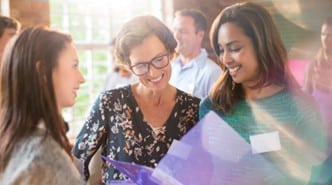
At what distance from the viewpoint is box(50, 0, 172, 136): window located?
3.46 meters

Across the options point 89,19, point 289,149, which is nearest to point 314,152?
point 289,149

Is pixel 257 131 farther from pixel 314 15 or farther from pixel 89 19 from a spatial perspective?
pixel 89 19

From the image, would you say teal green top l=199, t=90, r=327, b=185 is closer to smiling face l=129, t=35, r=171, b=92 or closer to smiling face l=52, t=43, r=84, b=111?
smiling face l=129, t=35, r=171, b=92

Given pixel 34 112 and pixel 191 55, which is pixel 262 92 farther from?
pixel 191 55

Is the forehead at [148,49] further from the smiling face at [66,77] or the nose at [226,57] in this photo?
the smiling face at [66,77]

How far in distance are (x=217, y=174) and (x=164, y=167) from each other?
0.14 m

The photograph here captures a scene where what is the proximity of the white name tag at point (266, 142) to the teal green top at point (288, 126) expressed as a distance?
10 mm

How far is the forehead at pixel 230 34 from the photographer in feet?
4.03

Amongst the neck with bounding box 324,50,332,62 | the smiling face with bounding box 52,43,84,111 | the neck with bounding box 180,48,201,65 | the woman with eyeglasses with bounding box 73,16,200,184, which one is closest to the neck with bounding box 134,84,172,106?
the woman with eyeglasses with bounding box 73,16,200,184

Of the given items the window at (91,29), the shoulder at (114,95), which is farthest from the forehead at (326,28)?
the window at (91,29)

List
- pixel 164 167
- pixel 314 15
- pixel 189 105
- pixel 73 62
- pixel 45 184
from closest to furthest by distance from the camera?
pixel 45 184
pixel 73 62
pixel 164 167
pixel 189 105
pixel 314 15

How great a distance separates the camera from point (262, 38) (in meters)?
1.21

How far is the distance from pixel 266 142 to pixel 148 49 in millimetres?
446

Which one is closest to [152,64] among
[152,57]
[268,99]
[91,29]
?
[152,57]
